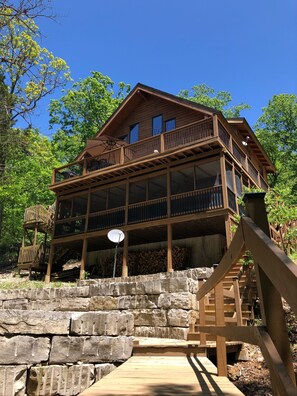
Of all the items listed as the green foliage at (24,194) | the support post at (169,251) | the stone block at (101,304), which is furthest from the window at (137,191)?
the stone block at (101,304)

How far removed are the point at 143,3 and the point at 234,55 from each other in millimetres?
11018

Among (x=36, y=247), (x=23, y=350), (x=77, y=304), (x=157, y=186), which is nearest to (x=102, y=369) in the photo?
(x=23, y=350)

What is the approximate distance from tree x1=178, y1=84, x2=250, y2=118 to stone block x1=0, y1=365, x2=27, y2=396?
34696 mm

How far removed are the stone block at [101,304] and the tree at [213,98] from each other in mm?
30804

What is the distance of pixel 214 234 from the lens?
14.7 m

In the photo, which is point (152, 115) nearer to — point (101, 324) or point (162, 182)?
point (162, 182)

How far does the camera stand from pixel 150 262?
15.4 m

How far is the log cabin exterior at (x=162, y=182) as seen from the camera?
13.3m

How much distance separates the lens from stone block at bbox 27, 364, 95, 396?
10.1 ft

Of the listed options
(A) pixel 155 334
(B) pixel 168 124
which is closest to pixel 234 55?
(B) pixel 168 124

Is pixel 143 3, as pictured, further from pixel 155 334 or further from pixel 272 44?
pixel 155 334

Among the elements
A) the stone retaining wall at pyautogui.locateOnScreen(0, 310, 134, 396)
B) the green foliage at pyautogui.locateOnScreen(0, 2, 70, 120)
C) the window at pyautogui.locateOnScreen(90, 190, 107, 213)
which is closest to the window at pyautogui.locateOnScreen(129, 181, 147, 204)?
the window at pyautogui.locateOnScreen(90, 190, 107, 213)

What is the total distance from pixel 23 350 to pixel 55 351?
0.34 meters

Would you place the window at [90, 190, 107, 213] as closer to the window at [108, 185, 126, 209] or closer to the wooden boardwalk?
the window at [108, 185, 126, 209]
